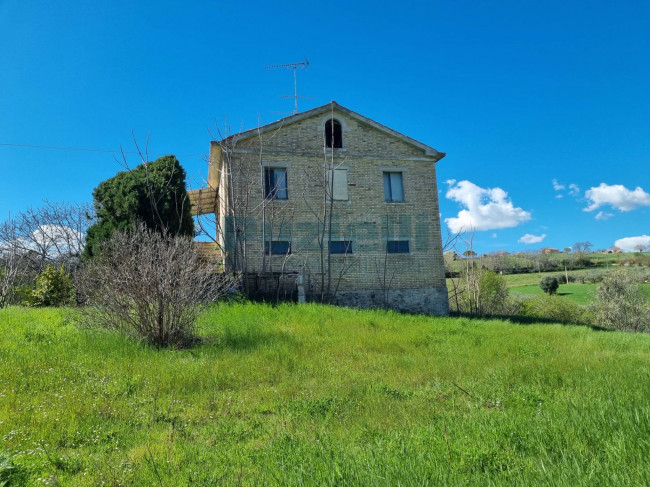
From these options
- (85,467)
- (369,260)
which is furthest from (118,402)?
(369,260)

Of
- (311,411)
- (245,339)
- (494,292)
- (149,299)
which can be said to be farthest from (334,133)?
(494,292)

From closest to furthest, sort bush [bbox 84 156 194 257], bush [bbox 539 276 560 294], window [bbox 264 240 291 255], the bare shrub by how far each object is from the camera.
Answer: the bare shrub, bush [bbox 84 156 194 257], window [bbox 264 240 291 255], bush [bbox 539 276 560 294]

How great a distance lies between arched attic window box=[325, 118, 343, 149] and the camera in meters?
17.9

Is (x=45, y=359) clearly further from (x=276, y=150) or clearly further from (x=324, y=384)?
(x=276, y=150)

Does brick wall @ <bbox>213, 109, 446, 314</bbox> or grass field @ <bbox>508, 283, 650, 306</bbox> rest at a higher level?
brick wall @ <bbox>213, 109, 446, 314</bbox>

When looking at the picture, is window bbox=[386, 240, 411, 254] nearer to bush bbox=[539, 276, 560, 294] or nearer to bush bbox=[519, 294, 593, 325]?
bush bbox=[519, 294, 593, 325]

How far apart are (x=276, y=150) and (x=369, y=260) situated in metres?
6.02

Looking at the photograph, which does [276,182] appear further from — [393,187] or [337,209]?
[393,187]

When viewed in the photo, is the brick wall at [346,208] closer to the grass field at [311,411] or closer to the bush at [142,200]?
the bush at [142,200]

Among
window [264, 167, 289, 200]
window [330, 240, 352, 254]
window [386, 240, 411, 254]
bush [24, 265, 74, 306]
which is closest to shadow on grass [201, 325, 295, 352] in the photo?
bush [24, 265, 74, 306]

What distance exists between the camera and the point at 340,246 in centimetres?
1705

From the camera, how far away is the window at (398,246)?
1753 cm

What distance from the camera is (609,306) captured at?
33.2m

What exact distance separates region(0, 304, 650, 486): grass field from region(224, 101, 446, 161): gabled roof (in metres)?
10.3
